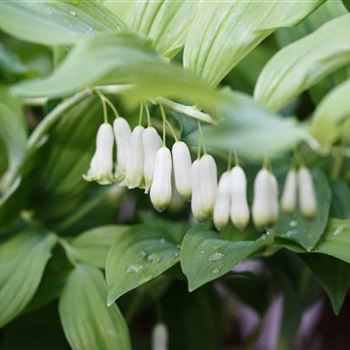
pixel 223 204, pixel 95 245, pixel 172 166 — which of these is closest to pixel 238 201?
pixel 223 204

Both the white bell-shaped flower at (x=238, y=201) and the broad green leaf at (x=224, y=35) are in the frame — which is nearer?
the white bell-shaped flower at (x=238, y=201)

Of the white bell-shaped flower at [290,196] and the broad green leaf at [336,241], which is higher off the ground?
the white bell-shaped flower at [290,196]

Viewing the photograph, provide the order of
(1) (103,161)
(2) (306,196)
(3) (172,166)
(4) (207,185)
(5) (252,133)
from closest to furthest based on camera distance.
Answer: (5) (252,133) → (2) (306,196) → (4) (207,185) → (1) (103,161) → (3) (172,166)

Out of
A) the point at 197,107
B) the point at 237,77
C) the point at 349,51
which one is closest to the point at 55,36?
the point at 197,107

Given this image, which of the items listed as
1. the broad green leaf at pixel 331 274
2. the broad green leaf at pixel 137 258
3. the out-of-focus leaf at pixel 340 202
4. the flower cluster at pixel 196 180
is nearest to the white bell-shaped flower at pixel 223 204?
the flower cluster at pixel 196 180

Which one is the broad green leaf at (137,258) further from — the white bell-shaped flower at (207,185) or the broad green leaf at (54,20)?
the broad green leaf at (54,20)

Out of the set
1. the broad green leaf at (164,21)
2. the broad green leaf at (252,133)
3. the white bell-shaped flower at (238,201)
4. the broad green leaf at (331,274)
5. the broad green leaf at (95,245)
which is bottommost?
the broad green leaf at (95,245)

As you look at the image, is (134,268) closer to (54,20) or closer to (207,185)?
(207,185)

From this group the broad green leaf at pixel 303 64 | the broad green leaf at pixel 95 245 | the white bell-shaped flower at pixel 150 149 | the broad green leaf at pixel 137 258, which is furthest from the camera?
the broad green leaf at pixel 95 245
